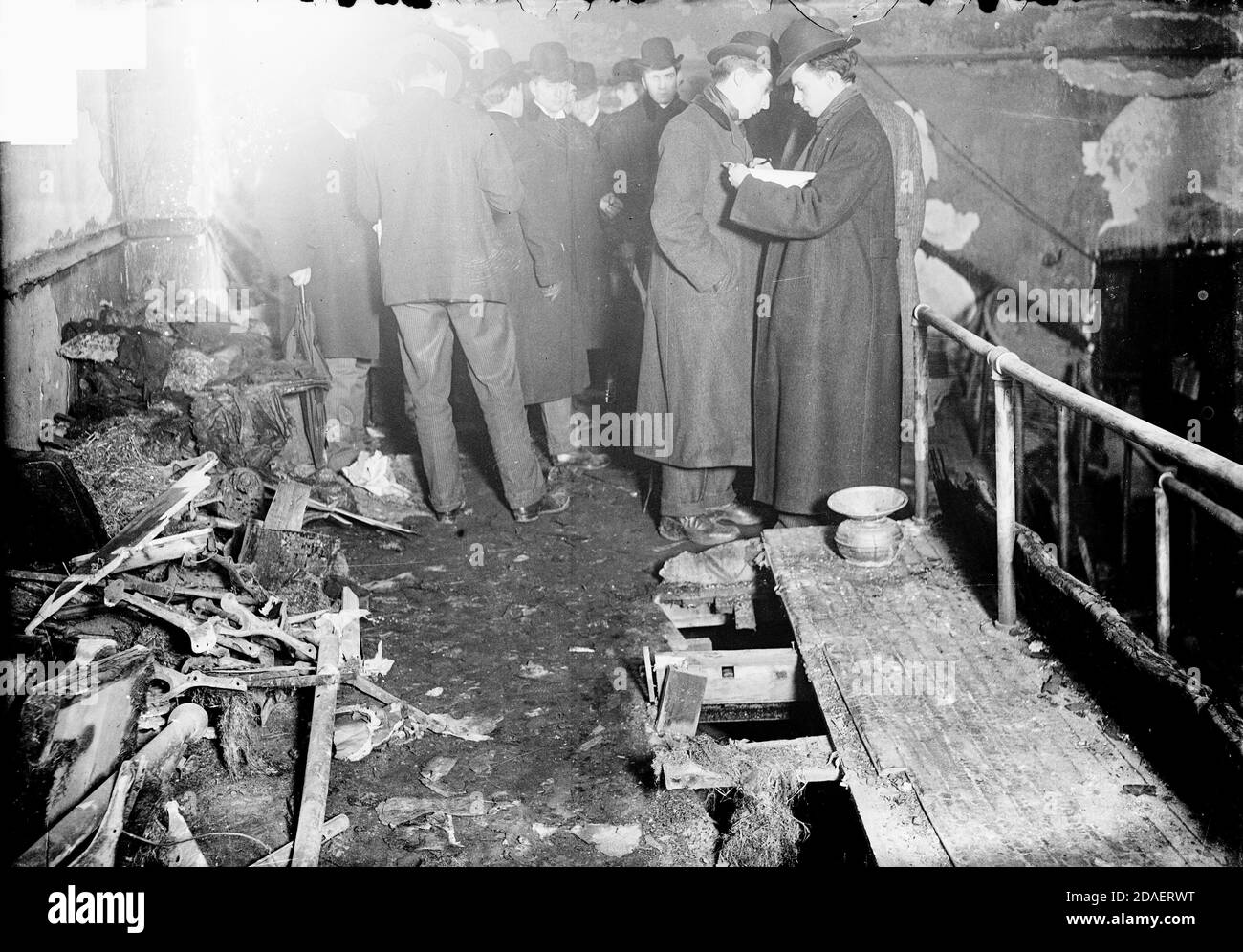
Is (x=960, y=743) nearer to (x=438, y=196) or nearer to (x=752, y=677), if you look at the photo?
(x=752, y=677)

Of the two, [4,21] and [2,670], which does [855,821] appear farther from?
[4,21]

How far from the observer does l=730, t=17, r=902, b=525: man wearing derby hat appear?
4.54 m

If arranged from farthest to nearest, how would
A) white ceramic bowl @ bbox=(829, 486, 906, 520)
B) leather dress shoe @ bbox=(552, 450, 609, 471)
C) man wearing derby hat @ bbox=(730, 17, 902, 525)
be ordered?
leather dress shoe @ bbox=(552, 450, 609, 471)
man wearing derby hat @ bbox=(730, 17, 902, 525)
white ceramic bowl @ bbox=(829, 486, 906, 520)

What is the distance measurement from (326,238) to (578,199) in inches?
69.6

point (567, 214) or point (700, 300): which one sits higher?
point (567, 214)

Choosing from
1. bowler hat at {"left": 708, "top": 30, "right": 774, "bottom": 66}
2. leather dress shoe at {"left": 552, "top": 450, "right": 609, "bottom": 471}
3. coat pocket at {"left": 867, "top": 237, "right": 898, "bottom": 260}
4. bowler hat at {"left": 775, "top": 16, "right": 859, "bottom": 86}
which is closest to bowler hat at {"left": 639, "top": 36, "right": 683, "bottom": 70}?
bowler hat at {"left": 708, "top": 30, "right": 774, "bottom": 66}

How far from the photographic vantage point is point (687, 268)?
16.7 feet

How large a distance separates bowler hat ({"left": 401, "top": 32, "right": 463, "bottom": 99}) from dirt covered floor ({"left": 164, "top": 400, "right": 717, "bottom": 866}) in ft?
8.20

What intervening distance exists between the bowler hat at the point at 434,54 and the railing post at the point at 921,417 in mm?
2754

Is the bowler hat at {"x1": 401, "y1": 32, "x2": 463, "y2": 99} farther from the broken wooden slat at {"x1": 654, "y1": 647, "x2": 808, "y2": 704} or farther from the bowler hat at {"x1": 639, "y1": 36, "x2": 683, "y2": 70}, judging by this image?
the broken wooden slat at {"x1": 654, "y1": 647, "x2": 808, "y2": 704}

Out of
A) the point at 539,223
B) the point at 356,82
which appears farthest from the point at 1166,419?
the point at 356,82

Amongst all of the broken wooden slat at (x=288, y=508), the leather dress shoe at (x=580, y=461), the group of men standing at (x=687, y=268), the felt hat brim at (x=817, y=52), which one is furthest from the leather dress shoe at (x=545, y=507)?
the felt hat brim at (x=817, y=52)

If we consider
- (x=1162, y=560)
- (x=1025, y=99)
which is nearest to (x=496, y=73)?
(x=1162, y=560)
